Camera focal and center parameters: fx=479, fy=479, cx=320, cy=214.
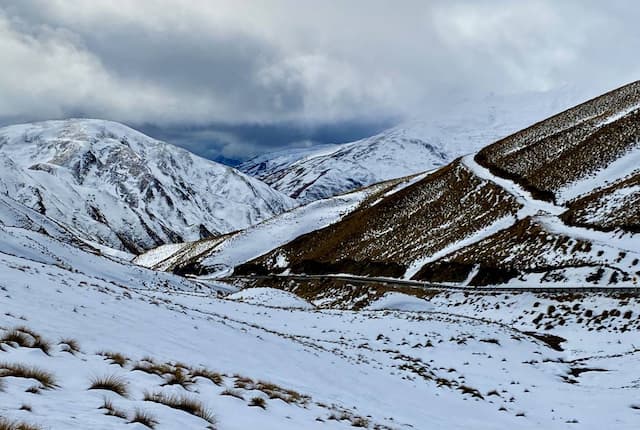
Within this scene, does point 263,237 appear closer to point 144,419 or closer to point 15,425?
point 144,419

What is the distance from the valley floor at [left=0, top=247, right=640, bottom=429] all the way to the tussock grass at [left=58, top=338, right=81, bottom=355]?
5cm

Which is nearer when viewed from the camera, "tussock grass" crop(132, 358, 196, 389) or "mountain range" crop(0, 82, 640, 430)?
"mountain range" crop(0, 82, 640, 430)

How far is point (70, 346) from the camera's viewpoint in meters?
10.4

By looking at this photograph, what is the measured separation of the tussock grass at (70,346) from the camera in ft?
32.7

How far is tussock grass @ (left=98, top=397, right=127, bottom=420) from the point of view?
6250 mm

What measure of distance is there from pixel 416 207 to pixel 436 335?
62.4 meters

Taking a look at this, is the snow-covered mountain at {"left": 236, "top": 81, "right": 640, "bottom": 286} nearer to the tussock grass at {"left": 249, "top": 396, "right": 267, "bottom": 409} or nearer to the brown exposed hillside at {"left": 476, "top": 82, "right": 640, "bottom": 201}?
the brown exposed hillside at {"left": 476, "top": 82, "right": 640, "bottom": 201}

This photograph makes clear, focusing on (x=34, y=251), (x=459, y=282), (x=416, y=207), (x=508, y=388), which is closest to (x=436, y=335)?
(x=508, y=388)

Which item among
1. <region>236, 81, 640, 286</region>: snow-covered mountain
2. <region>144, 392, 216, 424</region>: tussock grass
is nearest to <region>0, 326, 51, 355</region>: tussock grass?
<region>144, 392, 216, 424</region>: tussock grass

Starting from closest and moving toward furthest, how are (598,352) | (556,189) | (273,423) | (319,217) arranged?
1. (273,423)
2. (598,352)
3. (556,189)
4. (319,217)

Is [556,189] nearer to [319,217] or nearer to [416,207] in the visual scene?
[416,207]

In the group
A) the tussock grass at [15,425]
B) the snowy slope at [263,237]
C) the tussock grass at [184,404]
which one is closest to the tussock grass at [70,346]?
the tussock grass at [184,404]

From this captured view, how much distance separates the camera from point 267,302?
154 ft

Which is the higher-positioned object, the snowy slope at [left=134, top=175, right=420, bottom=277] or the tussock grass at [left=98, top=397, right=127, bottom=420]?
the snowy slope at [left=134, top=175, right=420, bottom=277]
